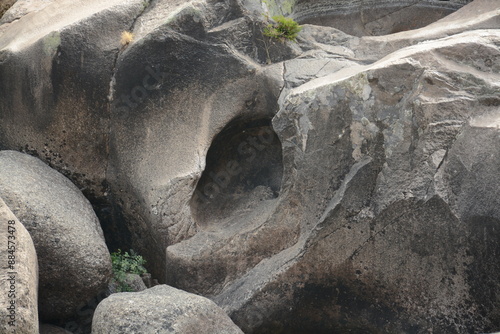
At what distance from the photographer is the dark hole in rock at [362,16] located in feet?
26.8

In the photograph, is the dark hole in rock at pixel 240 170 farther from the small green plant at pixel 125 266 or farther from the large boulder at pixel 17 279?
the large boulder at pixel 17 279

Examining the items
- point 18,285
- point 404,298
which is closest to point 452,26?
point 404,298

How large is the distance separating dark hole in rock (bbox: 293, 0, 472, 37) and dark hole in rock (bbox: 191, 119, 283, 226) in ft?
6.57

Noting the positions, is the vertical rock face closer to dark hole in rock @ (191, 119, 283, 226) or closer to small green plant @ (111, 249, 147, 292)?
dark hole in rock @ (191, 119, 283, 226)

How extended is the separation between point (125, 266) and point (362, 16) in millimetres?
3669

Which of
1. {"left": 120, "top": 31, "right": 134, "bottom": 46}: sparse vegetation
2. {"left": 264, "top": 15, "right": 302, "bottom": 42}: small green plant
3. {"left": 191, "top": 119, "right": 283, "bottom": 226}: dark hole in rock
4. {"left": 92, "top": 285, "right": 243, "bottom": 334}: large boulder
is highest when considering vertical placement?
{"left": 120, "top": 31, "right": 134, "bottom": 46}: sparse vegetation

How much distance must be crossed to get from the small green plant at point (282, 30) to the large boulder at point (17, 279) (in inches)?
104

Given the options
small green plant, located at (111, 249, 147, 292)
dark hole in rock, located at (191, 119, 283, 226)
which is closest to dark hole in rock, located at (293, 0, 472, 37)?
dark hole in rock, located at (191, 119, 283, 226)

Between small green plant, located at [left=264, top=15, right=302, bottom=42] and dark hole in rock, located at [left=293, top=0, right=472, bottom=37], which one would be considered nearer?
small green plant, located at [left=264, top=15, right=302, bottom=42]

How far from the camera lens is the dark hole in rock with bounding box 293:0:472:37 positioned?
8172mm

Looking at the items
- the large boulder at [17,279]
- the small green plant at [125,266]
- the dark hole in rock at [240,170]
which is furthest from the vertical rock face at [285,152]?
the large boulder at [17,279]

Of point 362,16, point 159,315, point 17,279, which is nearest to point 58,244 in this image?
point 17,279

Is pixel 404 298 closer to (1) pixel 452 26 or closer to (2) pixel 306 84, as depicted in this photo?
(2) pixel 306 84

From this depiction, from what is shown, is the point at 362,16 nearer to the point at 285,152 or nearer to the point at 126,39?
the point at 126,39
